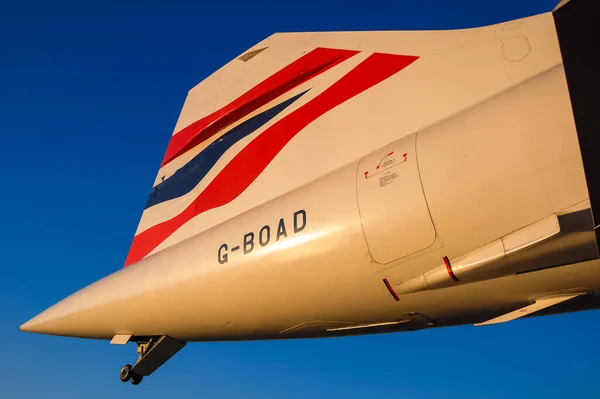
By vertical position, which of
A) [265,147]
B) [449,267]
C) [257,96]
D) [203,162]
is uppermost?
[257,96]

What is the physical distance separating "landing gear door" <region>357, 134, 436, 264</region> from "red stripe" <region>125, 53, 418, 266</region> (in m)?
1.22

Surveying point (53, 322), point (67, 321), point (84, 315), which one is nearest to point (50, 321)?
point (53, 322)

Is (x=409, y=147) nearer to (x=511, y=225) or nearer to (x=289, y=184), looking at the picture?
(x=511, y=225)

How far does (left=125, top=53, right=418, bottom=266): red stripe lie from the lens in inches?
243

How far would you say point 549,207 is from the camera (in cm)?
415

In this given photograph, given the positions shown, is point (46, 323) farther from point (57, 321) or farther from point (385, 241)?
point (385, 241)

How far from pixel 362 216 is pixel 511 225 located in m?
1.21

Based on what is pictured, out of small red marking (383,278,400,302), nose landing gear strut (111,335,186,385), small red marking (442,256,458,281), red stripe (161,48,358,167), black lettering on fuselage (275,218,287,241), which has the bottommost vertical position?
nose landing gear strut (111,335,186,385)

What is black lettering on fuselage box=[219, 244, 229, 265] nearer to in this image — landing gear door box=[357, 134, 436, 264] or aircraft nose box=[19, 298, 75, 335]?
landing gear door box=[357, 134, 436, 264]

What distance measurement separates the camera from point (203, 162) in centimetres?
775

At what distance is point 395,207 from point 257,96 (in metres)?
3.19

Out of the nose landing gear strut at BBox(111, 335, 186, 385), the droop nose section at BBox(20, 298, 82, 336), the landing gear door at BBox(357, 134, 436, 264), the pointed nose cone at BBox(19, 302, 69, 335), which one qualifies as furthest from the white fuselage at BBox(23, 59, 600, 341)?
the pointed nose cone at BBox(19, 302, 69, 335)

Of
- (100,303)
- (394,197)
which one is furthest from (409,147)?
(100,303)

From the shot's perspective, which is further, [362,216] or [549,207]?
[362,216]
